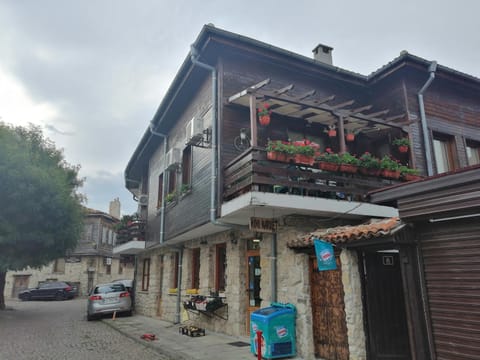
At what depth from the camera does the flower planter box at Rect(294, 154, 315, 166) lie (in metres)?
7.46

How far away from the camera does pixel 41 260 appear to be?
16.7 meters

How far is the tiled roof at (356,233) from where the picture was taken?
193 inches

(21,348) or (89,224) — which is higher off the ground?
(89,224)

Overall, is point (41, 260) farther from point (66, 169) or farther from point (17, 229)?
point (66, 169)

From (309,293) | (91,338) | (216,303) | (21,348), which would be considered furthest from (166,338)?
(309,293)

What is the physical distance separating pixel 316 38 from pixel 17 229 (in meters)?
13.7

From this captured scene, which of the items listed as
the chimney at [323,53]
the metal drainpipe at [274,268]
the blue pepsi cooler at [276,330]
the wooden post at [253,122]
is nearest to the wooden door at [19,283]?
the metal drainpipe at [274,268]

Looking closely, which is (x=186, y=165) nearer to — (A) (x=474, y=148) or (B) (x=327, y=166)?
(B) (x=327, y=166)

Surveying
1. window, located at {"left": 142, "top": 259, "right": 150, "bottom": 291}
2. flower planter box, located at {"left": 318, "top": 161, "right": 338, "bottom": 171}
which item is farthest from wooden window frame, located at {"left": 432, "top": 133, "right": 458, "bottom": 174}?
window, located at {"left": 142, "top": 259, "right": 150, "bottom": 291}

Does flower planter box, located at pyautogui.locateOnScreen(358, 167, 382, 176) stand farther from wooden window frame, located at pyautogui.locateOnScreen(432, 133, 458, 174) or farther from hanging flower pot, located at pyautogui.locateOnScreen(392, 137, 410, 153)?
wooden window frame, located at pyautogui.locateOnScreen(432, 133, 458, 174)

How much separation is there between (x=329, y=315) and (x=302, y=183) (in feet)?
8.34

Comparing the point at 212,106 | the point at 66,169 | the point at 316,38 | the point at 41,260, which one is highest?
the point at 316,38

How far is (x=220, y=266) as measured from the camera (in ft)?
34.3

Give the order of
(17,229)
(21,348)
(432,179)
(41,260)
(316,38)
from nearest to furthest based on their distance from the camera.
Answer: (432,179) < (21,348) < (316,38) < (17,229) < (41,260)
